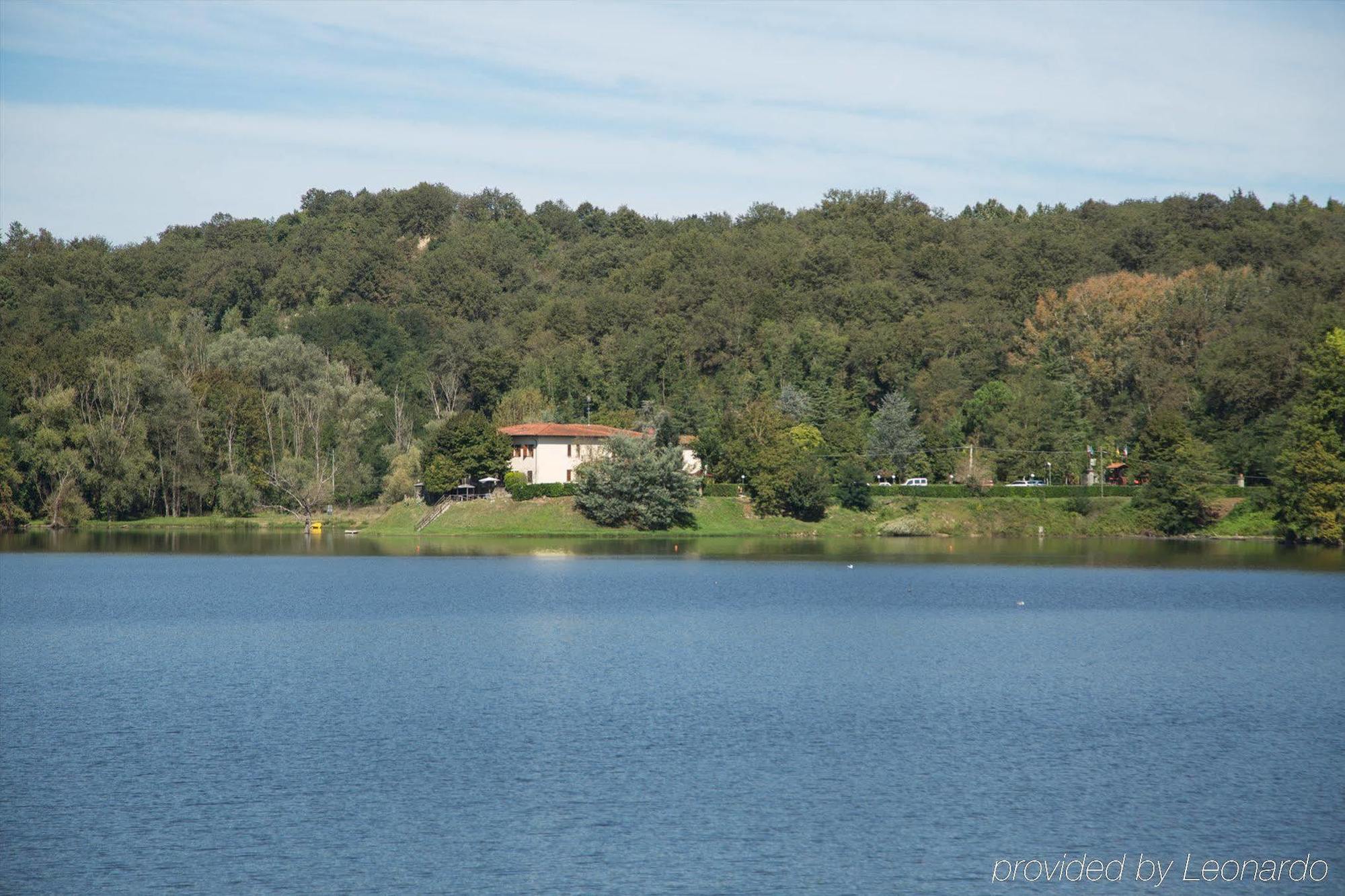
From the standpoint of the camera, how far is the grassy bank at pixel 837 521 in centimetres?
8419

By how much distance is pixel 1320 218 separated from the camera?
114062 mm

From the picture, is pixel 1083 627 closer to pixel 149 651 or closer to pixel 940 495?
pixel 149 651

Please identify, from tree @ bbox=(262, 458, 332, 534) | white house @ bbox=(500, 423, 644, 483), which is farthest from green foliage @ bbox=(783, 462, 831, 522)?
tree @ bbox=(262, 458, 332, 534)

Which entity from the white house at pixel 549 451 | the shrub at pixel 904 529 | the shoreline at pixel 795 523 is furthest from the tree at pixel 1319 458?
the white house at pixel 549 451

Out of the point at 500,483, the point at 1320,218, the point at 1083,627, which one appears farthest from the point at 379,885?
the point at 1320,218

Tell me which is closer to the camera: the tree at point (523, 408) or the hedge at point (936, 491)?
the hedge at point (936, 491)

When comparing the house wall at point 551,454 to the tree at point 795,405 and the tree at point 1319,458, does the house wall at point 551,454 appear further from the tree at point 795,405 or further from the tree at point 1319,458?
the tree at point 1319,458

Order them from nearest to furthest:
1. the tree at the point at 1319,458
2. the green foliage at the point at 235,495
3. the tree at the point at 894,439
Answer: the tree at the point at 1319,458
the green foliage at the point at 235,495
the tree at the point at 894,439

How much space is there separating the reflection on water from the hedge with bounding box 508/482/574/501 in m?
5.58

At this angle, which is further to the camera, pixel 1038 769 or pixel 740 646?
pixel 740 646

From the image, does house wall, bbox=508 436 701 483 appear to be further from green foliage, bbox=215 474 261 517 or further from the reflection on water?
green foliage, bbox=215 474 261 517

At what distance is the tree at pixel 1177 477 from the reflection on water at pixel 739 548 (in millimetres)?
2062

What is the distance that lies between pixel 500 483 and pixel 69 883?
7212 cm

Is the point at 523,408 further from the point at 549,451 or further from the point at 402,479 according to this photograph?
the point at 402,479
